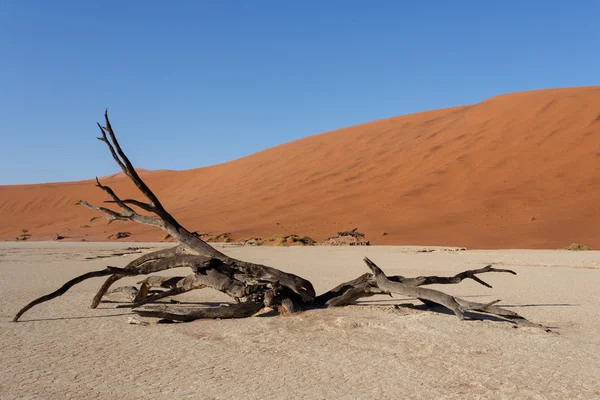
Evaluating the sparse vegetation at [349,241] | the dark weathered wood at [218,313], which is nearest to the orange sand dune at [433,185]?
the sparse vegetation at [349,241]

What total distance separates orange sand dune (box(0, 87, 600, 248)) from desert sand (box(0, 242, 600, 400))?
41.9 ft

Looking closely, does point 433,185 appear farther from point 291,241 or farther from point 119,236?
point 119,236

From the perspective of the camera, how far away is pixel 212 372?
11.1ft

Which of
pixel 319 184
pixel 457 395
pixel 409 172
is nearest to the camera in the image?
pixel 457 395

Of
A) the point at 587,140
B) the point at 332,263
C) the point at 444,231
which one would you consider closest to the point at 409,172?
the point at 587,140

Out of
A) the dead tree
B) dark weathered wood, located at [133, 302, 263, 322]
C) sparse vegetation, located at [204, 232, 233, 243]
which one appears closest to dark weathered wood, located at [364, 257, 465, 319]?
the dead tree

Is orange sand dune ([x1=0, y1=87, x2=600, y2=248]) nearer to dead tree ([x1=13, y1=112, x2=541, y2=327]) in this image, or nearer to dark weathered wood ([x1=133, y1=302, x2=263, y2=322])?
dead tree ([x1=13, y1=112, x2=541, y2=327])

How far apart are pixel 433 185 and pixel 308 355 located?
77.1ft

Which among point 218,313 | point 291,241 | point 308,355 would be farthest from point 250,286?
point 291,241

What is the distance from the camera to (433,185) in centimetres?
2625

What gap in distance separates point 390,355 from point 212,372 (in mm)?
1236

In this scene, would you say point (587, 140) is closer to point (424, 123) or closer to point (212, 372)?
point (424, 123)

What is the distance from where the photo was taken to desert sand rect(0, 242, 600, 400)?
3.05m

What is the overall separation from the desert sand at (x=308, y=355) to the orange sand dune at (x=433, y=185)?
41.9ft
